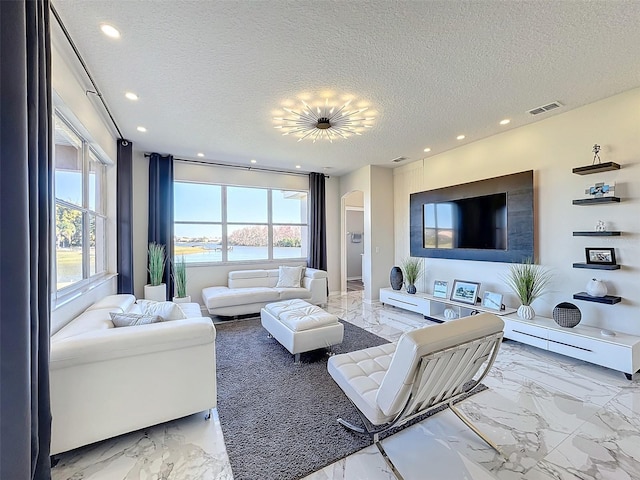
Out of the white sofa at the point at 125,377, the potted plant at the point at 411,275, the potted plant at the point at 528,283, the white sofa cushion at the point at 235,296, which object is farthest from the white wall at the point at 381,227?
the white sofa at the point at 125,377

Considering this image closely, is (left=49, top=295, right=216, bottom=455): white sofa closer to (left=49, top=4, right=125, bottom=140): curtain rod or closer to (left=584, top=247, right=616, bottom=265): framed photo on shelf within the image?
(left=49, top=4, right=125, bottom=140): curtain rod

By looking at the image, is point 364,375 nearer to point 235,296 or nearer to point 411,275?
point 235,296

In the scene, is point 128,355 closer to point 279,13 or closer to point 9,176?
point 9,176

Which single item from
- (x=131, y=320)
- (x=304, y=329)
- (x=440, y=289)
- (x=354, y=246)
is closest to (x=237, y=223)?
(x=304, y=329)

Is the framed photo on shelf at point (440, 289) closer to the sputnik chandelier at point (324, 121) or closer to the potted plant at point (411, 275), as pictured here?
the potted plant at point (411, 275)

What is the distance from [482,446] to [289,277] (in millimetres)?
4040

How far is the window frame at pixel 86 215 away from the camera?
2.31 m

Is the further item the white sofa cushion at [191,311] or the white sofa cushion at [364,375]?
the white sofa cushion at [191,311]

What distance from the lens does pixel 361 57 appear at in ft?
7.54

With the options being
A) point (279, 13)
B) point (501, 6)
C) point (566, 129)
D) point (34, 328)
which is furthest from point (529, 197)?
point (34, 328)

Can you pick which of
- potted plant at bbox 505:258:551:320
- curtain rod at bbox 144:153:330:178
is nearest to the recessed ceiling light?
curtain rod at bbox 144:153:330:178

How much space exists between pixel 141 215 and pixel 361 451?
4959 mm

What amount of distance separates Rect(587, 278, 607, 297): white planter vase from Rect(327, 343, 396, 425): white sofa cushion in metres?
2.35

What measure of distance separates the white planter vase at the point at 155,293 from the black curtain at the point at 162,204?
0.25 m
